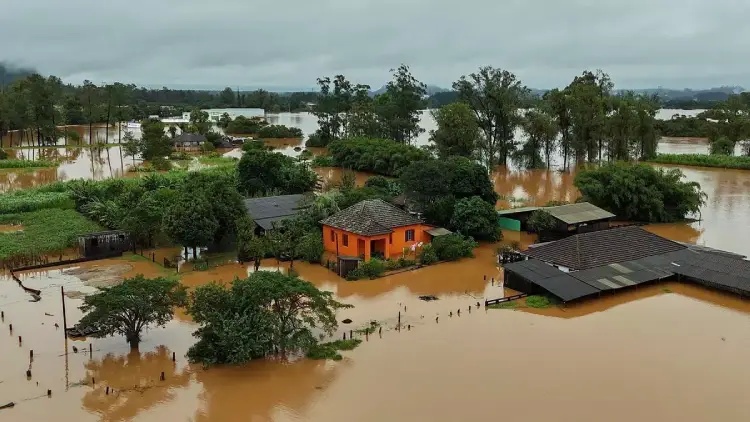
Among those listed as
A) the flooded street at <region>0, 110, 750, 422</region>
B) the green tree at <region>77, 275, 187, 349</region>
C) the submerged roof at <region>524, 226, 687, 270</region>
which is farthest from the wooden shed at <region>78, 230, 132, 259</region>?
the submerged roof at <region>524, 226, 687, 270</region>

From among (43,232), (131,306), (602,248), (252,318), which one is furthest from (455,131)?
(131,306)

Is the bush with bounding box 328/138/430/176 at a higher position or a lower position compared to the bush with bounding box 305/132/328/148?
lower

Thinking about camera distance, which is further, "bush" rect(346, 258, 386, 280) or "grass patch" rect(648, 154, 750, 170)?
"grass patch" rect(648, 154, 750, 170)

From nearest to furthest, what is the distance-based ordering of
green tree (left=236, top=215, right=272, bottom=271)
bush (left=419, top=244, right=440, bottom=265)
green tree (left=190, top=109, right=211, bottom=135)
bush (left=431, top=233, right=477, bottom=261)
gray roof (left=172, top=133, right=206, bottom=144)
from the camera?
1. green tree (left=236, top=215, right=272, bottom=271)
2. bush (left=419, top=244, right=440, bottom=265)
3. bush (left=431, top=233, right=477, bottom=261)
4. gray roof (left=172, top=133, right=206, bottom=144)
5. green tree (left=190, top=109, right=211, bottom=135)

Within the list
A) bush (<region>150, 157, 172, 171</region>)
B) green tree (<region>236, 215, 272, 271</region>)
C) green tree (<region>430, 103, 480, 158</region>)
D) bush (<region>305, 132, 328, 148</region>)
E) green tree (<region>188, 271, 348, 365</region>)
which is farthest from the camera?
bush (<region>305, 132, 328, 148</region>)

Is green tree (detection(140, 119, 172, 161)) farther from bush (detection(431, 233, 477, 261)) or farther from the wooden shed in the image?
bush (detection(431, 233, 477, 261))

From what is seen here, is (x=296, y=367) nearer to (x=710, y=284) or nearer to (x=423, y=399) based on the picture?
(x=423, y=399)

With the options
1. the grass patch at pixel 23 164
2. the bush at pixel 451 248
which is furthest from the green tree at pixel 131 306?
the grass patch at pixel 23 164
